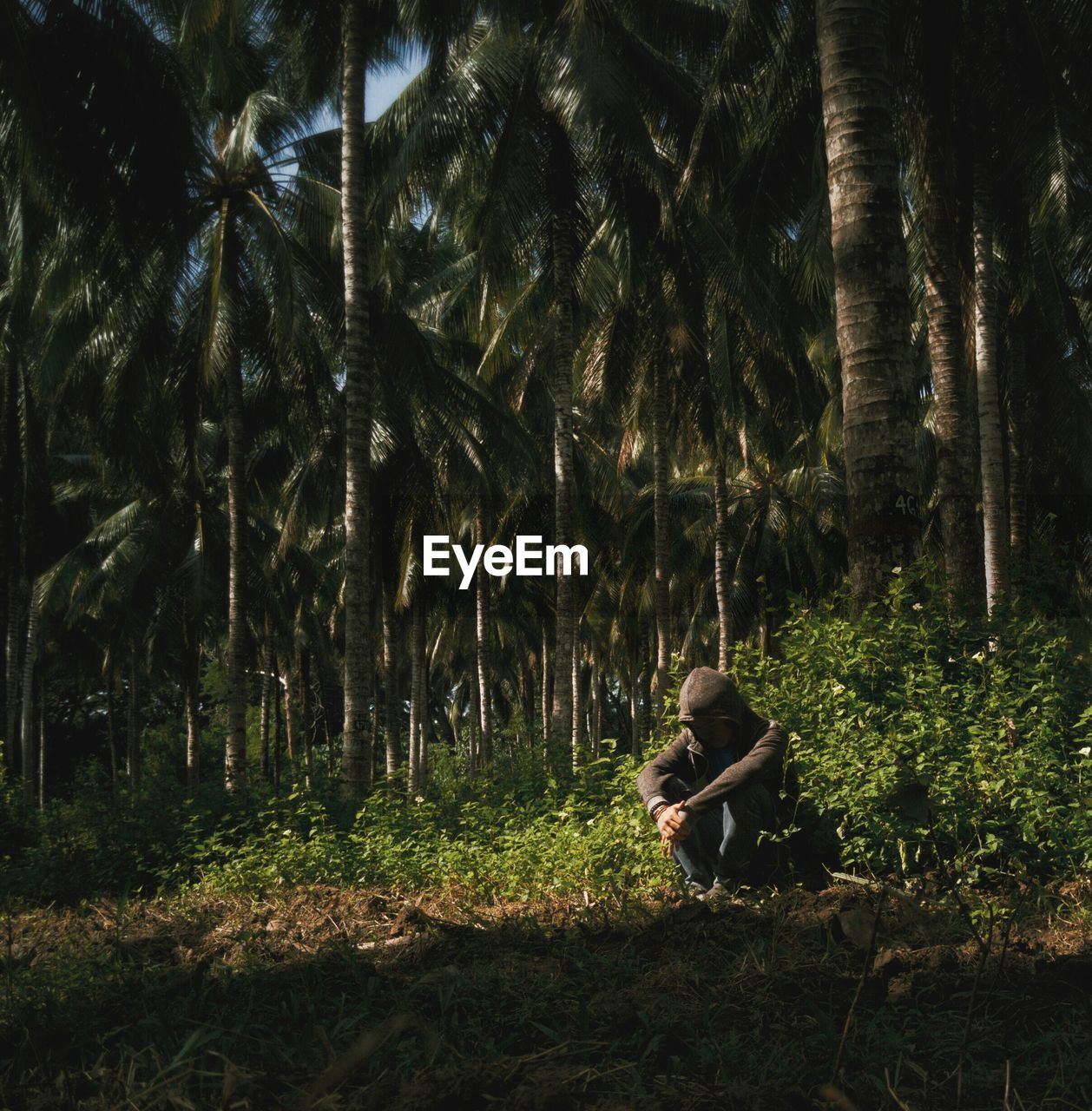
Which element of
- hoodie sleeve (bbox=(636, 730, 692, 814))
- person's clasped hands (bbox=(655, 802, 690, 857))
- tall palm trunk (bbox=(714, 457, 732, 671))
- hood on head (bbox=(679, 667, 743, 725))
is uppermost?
tall palm trunk (bbox=(714, 457, 732, 671))

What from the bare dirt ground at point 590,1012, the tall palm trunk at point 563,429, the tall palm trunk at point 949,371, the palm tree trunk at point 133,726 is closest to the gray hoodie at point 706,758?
the bare dirt ground at point 590,1012

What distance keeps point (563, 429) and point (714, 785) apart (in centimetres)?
1153

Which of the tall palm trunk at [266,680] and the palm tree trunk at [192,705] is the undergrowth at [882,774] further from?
the tall palm trunk at [266,680]

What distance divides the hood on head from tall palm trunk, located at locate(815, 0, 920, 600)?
1344 millimetres

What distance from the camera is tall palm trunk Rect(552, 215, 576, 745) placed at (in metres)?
16.2

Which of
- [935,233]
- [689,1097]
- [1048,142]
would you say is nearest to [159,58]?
[935,233]

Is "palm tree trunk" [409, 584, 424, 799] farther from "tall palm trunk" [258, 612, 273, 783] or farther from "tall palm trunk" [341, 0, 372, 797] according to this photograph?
"tall palm trunk" [341, 0, 372, 797]

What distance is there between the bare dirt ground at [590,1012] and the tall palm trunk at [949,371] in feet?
17.9

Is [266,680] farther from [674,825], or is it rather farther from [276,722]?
[674,825]

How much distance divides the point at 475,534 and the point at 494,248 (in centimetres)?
920

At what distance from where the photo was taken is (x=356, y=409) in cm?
1255

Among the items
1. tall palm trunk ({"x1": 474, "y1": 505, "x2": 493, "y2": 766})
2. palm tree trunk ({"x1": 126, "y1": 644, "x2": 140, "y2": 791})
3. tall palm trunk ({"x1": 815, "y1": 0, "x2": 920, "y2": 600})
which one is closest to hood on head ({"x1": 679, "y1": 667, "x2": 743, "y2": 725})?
tall palm trunk ({"x1": 815, "y1": 0, "x2": 920, "y2": 600})

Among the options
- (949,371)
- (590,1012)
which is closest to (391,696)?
(949,371)

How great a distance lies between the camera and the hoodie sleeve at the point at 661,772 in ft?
17.3
